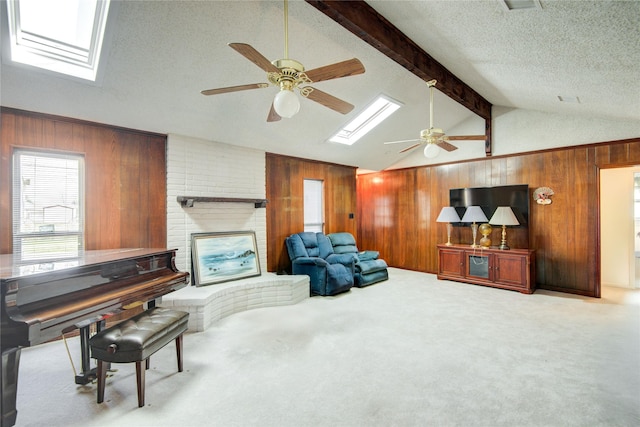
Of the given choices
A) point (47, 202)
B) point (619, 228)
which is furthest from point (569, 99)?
point (47, 202)

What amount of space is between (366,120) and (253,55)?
3670 millimetres

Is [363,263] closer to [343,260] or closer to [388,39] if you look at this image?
[343,260]

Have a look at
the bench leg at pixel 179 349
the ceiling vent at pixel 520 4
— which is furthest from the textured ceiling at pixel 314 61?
the bench leg at pixel 179 349

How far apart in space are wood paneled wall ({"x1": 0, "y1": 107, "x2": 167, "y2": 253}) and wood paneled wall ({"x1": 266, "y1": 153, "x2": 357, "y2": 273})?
1.83 metres

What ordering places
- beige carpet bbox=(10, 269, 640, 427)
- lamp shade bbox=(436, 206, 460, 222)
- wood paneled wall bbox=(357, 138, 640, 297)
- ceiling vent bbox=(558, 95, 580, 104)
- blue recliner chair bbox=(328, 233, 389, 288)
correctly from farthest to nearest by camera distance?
1. lamp shade bbox=(436, 206, 460, 222)
2. blue recliner chair bbox=(328, 233, 389, 288)
3. wood paneled wall bbox=(357, 138, 640, 297)
4. ceiling vent bbox=(558, 95, 580, 104)
5. beige carpet bbox=(10, 269, 640, 427)

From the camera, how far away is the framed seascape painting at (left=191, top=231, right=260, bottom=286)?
415 cm

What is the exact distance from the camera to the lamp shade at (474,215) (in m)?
5.30

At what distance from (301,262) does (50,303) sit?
3402 millimetres

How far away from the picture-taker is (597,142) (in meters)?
4.53

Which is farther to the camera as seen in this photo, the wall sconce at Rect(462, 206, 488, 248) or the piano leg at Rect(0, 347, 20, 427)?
the wall sconce at Rect(462, 206, 488, 248)

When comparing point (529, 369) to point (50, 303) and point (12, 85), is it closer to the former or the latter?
point (50, 303)

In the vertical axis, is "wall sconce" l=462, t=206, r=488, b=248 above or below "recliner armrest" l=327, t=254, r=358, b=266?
above

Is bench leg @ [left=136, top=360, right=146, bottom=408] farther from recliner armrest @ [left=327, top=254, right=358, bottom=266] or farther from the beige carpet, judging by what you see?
recliner armrest @ [left=327, top=254, right=358, bottom=266]

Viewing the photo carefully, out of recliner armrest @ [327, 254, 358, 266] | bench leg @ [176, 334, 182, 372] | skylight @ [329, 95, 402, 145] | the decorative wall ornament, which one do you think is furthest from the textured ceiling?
bench leg @ [176, 334, 182, 372]
